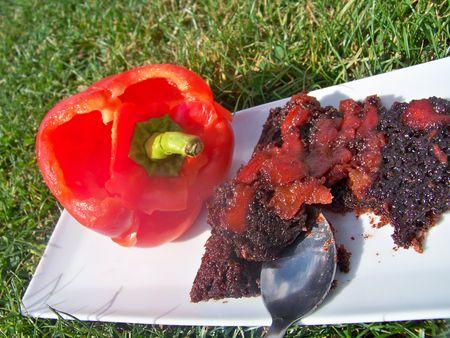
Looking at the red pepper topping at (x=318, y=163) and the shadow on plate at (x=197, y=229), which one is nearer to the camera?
the red pepper topping at (x=318, y=163)

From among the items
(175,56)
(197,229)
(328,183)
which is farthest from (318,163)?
(175,56)

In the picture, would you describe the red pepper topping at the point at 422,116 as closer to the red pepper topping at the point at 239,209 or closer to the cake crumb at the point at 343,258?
the cake crumb at the point at 343,258

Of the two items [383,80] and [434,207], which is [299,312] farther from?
[383,80]

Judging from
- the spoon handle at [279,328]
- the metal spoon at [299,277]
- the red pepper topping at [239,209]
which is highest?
the red pepper topping at [239,209]

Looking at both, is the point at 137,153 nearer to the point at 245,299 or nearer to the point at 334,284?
the point at 245,299

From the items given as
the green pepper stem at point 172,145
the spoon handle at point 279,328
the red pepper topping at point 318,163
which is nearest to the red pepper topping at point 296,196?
the red pepper topping at point 318,163

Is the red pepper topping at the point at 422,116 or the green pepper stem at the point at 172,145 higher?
the red pepper topping at the point at 422,116
